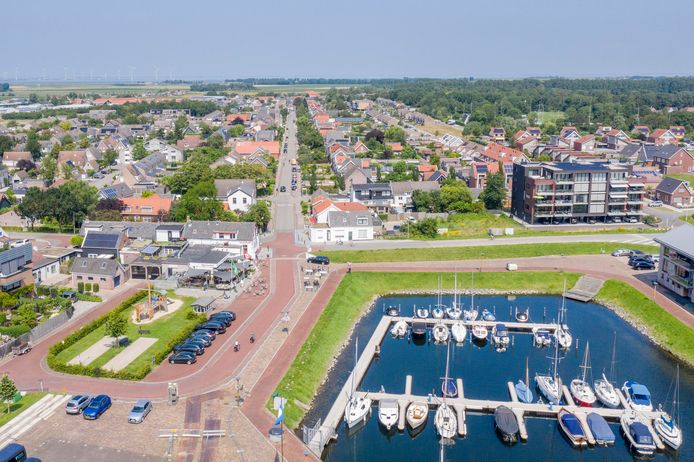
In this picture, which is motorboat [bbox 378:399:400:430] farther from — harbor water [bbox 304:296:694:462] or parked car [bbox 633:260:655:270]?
parked car [bbox 633:260:655:270]

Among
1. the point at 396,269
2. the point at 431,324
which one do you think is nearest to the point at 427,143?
the point at 396,269

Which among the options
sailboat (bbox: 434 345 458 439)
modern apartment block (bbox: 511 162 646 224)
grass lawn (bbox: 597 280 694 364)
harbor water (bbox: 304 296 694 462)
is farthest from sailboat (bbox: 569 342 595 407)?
modern apartment block (bbox: 511 162 646 224)

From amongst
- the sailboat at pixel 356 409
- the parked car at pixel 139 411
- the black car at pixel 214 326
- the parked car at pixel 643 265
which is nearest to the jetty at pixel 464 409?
the sailboat at pixel 356 409

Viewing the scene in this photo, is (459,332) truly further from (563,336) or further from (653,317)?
(653,317)

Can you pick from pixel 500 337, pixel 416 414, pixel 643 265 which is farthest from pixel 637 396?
pixel 643 265

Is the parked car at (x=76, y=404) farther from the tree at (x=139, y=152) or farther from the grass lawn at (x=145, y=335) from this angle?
the tree at (x=139, y=152)

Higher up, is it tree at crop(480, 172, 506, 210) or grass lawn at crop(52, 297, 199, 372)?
tree at crop(480, 172, 506, 210)

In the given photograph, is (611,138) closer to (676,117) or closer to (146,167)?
(676,117)
